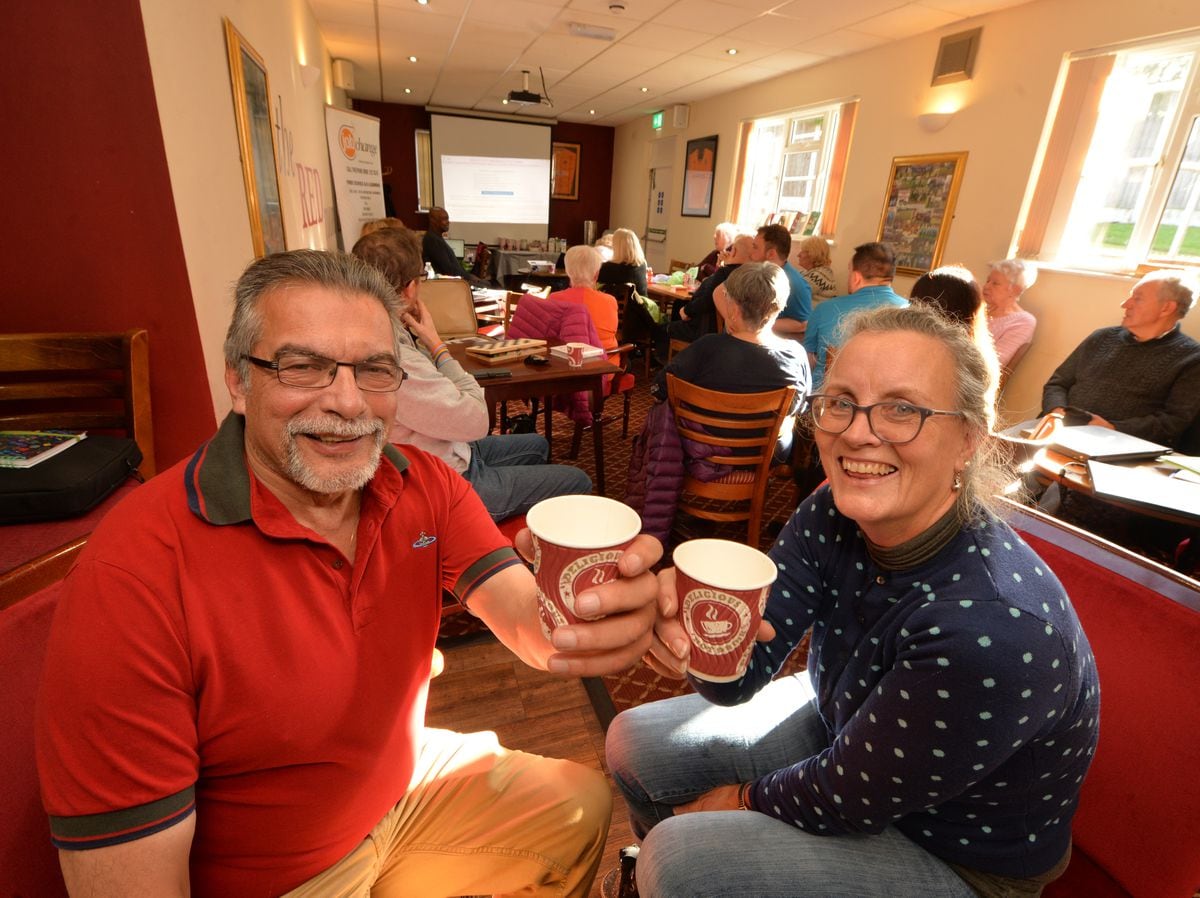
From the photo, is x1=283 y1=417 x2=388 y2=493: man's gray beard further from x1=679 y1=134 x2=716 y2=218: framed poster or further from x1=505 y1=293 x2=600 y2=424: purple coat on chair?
x1=679 y1=134 x2=716 y2=218: framed poster

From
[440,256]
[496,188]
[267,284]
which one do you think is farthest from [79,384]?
[496,188]

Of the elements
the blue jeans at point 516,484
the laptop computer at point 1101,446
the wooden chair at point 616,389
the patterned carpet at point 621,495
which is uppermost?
the laptop computer at point 1101,446

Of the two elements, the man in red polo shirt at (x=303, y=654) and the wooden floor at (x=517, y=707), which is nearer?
the man in red polo shirt at (x=303, y=654)

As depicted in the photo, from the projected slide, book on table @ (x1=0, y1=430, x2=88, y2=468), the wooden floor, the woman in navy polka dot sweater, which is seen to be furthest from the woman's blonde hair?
the projected slide

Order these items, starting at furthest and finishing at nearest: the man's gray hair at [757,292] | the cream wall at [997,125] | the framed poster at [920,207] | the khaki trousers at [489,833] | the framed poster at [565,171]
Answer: the framed poster at [565,171]
the framed poster at [920,207]
the cream wall at [997,125]
the man's gray hair at [757,292]
the khaki trousers at [489,833]

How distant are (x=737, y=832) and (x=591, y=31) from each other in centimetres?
610

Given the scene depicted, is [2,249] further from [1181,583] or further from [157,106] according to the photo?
[1181,583]

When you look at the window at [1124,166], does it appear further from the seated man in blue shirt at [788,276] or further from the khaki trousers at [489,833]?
the khaki trousers at [489,833]

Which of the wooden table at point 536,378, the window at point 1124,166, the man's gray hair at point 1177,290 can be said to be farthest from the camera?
the window at point 1124,166

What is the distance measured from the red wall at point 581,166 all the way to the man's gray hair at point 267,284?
1022 centimetres

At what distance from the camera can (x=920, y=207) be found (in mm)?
5121

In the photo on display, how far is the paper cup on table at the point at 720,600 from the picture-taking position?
73 centimetres

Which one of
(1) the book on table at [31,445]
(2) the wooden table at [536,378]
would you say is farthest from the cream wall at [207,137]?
(2) the wooden table at [536,378]

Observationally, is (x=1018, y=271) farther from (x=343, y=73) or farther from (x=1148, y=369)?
(x=343, y=73)
